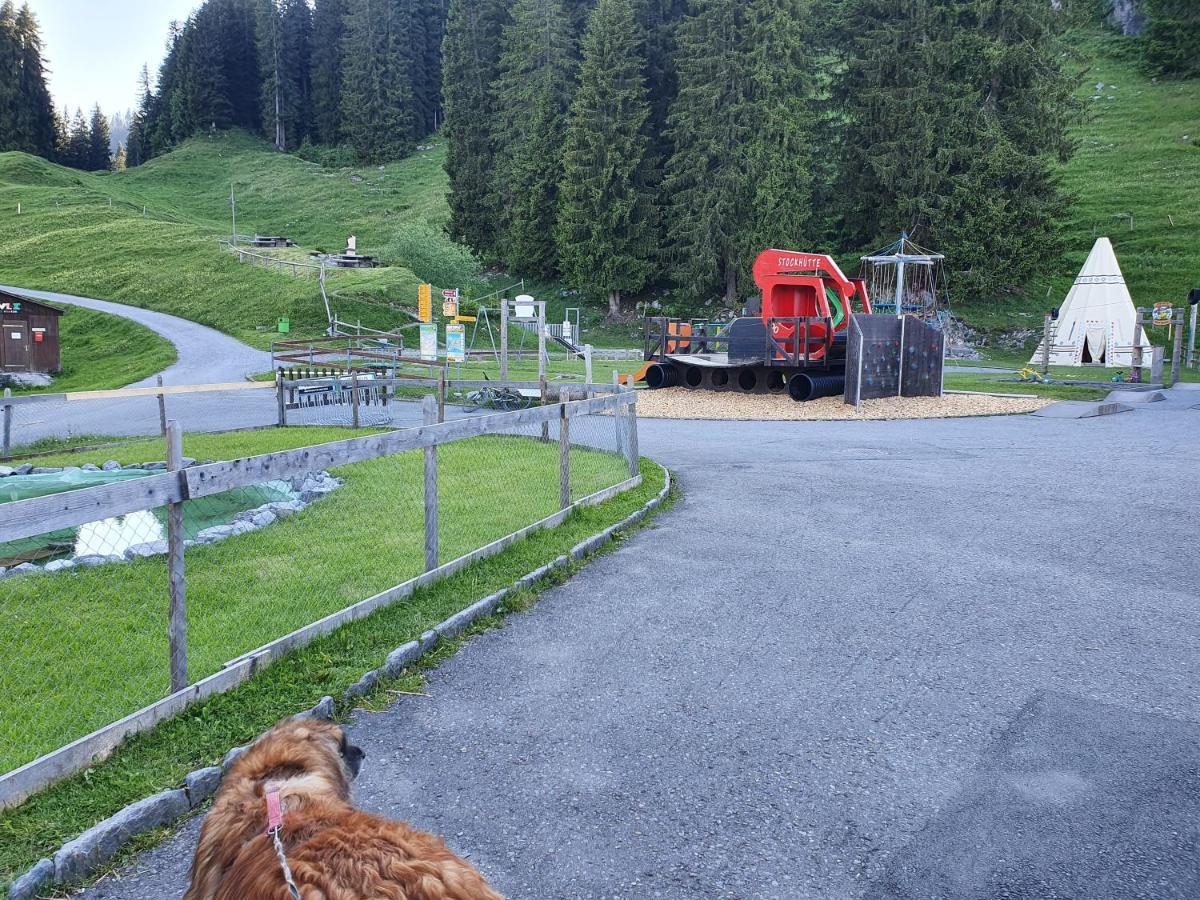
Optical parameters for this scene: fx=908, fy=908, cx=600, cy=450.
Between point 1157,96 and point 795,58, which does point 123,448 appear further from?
point 1157,96

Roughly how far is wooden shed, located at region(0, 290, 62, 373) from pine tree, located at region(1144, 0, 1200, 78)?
7462cm

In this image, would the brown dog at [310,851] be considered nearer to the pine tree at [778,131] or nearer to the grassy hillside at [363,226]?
the grassy hillside at [363,226]

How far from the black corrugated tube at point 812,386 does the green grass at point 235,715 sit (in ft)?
48.1

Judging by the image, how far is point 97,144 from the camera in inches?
4545

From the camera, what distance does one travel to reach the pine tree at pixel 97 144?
114m

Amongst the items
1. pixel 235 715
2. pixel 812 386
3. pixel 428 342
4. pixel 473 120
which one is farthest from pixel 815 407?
pixel 473 120

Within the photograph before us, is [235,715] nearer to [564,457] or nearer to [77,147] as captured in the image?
[564,457]

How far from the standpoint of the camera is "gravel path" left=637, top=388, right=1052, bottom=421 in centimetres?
1956

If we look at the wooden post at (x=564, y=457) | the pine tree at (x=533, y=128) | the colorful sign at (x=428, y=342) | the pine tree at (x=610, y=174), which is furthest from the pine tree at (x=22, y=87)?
the wooden post at (x=564, y=457)

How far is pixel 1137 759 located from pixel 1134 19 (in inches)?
3775

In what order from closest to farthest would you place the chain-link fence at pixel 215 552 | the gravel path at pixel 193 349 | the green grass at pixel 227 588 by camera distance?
the chain-link fence at pixel 215 552
the green grass at pixel 227 588
the gravel path at pixel 193 349

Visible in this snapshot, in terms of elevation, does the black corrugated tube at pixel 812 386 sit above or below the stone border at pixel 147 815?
above

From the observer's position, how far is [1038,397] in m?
22.8

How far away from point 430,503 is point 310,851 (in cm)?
465
